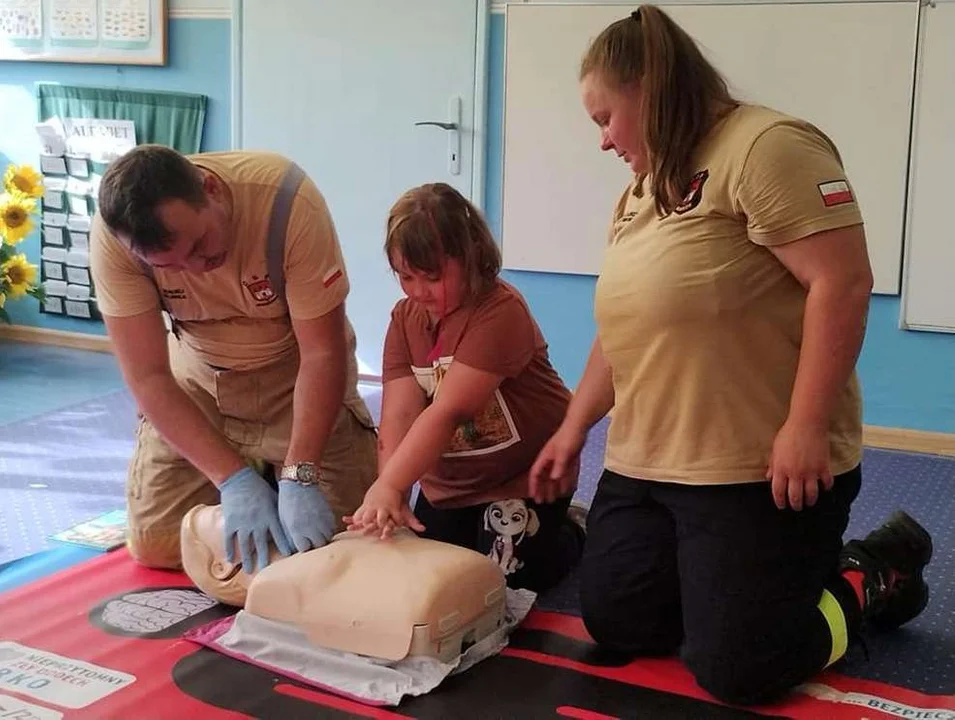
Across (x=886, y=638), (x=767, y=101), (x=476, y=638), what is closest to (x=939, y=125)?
(x=767, y=101)

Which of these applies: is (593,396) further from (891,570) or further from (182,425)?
(182,425)

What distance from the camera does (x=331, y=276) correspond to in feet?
5.28

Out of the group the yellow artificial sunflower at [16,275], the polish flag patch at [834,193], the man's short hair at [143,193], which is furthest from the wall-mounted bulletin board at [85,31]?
the polish flag patch at [834,193]

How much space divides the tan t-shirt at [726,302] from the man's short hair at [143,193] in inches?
21.3

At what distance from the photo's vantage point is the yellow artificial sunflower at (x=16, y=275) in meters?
3.29

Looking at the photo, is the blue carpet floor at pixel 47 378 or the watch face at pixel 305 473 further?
the blue carpet floor at pixel 47 378

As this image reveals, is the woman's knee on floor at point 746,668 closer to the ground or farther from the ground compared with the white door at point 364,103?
closer to the ground

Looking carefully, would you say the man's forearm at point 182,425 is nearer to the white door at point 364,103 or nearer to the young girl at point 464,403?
the young girl at point 464,403

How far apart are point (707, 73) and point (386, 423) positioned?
0.68m

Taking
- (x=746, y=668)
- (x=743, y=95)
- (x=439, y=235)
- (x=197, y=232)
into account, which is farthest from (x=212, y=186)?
(x=743, y=95)

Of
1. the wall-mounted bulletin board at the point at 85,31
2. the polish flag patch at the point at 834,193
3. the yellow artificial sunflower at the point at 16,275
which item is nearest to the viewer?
the polish flag patch at the point at 834,193

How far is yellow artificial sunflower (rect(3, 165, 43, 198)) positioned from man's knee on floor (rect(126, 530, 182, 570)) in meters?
1.85

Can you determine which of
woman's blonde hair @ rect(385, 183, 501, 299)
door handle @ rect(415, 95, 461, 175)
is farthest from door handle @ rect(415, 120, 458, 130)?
woman's blonde hair @ rect(385, 183, 501, 299)

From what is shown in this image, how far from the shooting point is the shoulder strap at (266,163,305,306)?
1585 millimetres
